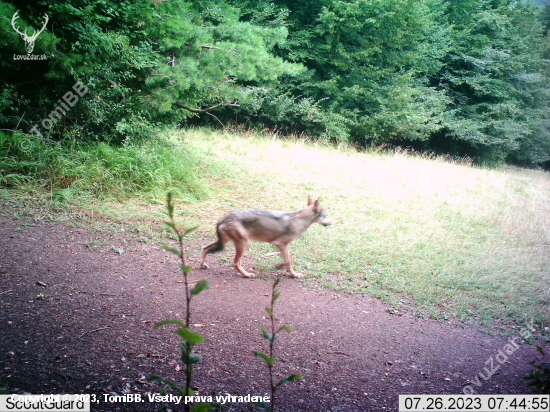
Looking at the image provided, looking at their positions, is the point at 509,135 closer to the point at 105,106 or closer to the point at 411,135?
the point at 411,135

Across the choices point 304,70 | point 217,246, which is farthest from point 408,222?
point 304,70

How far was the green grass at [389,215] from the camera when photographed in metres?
5.51

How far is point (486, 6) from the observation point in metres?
16.7

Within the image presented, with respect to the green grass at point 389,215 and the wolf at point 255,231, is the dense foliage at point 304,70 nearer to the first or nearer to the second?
the green grass at point 389,215

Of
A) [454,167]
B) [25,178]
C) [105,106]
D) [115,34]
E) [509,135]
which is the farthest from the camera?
[454,167]

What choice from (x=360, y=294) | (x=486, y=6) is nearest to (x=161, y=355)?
(x=360, y=294)

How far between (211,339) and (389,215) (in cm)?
586

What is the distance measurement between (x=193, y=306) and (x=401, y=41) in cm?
1719

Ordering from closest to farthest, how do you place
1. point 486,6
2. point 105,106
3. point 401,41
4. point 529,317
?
point 529,317
point 105,106
point 486,6
point 401,41

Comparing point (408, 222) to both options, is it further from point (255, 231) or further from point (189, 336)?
point (189, 336)

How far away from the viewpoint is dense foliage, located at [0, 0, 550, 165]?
7.88 meters

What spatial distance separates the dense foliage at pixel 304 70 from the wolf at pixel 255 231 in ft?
14.2

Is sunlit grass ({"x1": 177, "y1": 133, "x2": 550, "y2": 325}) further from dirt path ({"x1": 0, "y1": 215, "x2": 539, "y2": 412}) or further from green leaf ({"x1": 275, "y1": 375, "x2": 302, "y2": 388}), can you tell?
green leaf ({"x1": 275, "y1": 375, "x2": 302, "y2": 388})

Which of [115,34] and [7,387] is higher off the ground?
[115,34]
